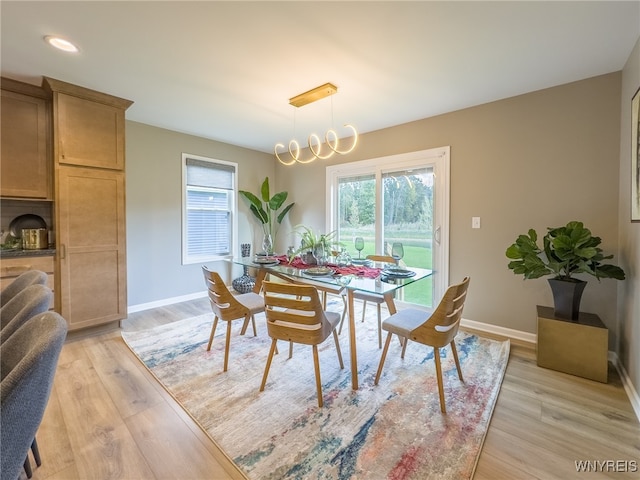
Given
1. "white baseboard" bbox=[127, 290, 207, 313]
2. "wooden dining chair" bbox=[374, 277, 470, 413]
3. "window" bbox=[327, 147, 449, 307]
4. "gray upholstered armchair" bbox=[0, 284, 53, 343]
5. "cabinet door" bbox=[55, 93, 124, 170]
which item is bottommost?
"white baseboard" bbox=[127, 290, 207, 313]

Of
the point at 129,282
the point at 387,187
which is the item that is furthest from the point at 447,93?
the point at 129,282

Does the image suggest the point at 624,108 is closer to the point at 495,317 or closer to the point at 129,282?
the point at 495,317

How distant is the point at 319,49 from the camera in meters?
2.05

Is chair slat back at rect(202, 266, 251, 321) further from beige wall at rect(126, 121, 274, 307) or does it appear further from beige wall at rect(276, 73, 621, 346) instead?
beige wall at rect(276, 73, 621, 346)

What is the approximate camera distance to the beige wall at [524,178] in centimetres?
237

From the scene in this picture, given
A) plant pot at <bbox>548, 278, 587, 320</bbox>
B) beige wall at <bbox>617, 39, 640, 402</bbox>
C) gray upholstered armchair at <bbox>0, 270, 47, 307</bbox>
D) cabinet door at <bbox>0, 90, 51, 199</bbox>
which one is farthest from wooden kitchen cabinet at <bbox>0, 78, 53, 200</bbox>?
beige wall at <bbox>617, 39, 640, 402</bbox>

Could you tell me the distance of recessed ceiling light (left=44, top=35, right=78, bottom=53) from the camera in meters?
1.96

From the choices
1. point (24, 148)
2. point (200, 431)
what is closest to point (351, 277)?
point (200, 431)

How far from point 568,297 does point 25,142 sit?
5.09 metres

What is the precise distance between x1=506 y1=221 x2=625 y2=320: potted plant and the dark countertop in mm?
4252

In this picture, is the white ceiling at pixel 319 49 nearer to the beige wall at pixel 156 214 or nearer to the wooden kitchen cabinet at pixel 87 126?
the wooden kitchen cabinet at pixel 87 126

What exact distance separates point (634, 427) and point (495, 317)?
1.35 meters

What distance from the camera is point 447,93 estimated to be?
2.73m

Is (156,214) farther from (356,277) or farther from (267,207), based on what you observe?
(356,277)
